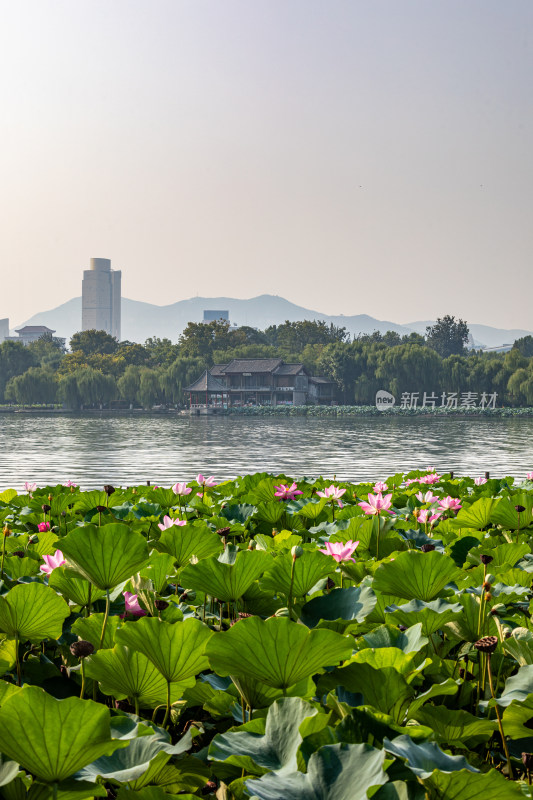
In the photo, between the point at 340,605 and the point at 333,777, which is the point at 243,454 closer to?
the point at 340,605

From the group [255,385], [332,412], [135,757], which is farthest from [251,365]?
[135,757]

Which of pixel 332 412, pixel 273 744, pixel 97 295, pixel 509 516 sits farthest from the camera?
pixel 97 295

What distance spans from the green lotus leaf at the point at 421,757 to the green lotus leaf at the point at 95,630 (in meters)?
0.51

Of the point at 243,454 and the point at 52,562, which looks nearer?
the point at 52,562

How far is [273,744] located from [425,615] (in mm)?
414

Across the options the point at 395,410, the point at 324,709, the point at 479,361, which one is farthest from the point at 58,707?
the point at 479,361

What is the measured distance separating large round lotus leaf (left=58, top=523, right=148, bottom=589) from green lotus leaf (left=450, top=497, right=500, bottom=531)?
1.15 metres

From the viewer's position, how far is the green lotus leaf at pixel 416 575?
43.4 inches

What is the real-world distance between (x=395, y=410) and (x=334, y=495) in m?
44.2

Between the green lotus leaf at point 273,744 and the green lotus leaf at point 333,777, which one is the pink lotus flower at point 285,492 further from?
the green lotus leaf at point 333,777

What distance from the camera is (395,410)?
4556cm

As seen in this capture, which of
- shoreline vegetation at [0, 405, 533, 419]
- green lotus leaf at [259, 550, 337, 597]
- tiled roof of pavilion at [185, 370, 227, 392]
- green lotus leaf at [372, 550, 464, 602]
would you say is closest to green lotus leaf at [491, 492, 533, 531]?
green lotus leaf at [372, 550, 464, 602]

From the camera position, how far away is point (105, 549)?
40.0 inches

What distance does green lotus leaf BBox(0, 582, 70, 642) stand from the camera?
957 millimetres
